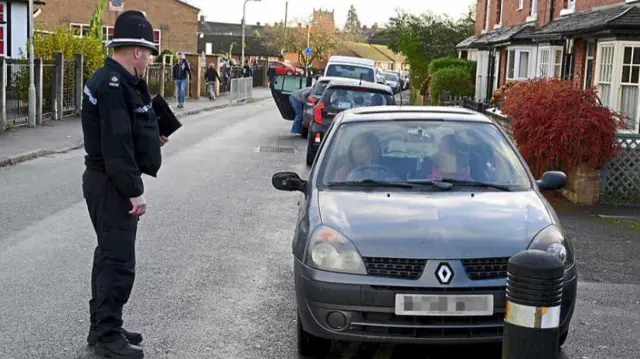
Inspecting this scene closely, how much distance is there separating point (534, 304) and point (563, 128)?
8690 millimetres

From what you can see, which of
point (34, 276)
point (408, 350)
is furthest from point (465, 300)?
point (34, 276)

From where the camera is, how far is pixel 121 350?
5180 millimetres

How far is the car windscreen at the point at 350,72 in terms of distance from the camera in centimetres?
2670

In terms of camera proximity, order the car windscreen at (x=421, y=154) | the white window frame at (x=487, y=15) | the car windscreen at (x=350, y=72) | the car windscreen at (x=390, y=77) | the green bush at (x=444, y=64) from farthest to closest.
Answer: the car windscreen at (x=390, y=77) → the white window frame at (x=487, y=15) → the green bush at (x=444, y=64) → the car windscreen at (x=350, y=72) → the car windscreen at (x=421, y=154)

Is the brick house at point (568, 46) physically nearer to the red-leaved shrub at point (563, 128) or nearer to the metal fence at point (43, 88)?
the red-leaved shrub at point (563, 128)

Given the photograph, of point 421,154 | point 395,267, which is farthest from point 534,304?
point 421,154

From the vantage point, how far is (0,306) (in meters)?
6.31

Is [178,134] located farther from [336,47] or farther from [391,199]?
[336,47]

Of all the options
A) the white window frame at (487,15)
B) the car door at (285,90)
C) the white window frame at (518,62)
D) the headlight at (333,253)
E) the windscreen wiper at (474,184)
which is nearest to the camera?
the headlight at (333,253)

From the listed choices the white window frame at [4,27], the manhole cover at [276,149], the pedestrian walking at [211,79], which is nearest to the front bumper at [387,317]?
the manhole cover at [276,149]

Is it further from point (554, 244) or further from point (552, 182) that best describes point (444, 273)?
point (552, 182)

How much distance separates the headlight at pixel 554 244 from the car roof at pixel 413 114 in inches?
67.2

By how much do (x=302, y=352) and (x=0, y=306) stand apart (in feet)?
7.92

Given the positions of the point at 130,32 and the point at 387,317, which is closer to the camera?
the point at 387,317
